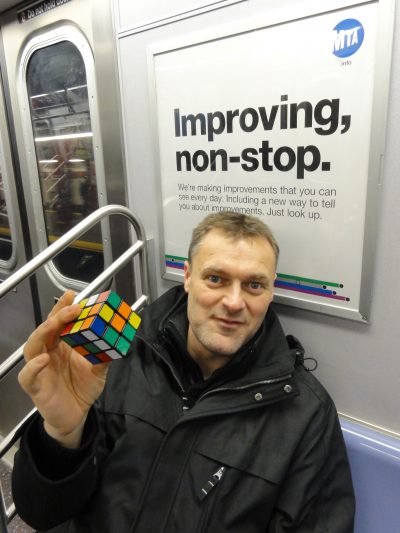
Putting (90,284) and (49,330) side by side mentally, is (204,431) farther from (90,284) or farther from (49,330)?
(90,284)

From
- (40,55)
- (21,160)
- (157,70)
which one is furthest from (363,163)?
(21,160)

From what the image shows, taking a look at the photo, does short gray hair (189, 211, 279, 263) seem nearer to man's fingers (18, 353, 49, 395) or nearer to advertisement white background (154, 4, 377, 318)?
advertisement white background (154, 4, 377, 318)

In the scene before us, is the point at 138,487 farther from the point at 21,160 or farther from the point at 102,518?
the point at 21,160

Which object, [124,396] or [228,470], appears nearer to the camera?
[228,470]

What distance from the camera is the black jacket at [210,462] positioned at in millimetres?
1141

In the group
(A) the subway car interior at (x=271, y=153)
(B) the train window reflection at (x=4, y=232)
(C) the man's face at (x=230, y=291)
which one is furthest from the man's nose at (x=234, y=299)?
(B) the train window reflection at (x=4, y=232)

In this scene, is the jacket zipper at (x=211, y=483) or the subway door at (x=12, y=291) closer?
the jacket zipper at (x=211, y=483)

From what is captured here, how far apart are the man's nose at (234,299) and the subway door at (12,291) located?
1928 millimetres

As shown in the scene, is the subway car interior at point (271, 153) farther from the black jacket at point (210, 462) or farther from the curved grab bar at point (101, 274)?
the black jacket at point (210, 462)

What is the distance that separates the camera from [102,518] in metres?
1.25

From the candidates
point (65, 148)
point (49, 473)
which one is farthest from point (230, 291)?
point (65, 148)

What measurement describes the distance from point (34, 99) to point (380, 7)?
1948mm

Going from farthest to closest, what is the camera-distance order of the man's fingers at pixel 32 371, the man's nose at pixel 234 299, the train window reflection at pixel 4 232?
the train window reflection at pixel 4 232 → the man's nose at pixel 234 299 → the man's fingers at pixel 32 371

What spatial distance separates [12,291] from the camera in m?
2.96
